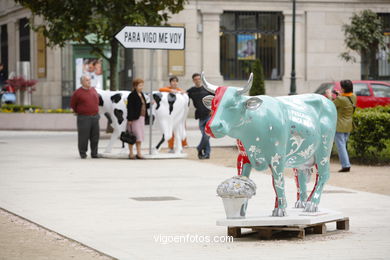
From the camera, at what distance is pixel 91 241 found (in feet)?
34.8

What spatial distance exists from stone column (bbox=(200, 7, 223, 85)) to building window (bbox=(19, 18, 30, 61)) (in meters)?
10.6

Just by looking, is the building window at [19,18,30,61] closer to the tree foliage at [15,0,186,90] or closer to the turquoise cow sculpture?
the tree foliage at [15,0,186,90]

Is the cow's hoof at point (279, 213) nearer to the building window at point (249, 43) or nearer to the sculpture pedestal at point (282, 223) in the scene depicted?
the sculpture pedestal at point (282, 223)

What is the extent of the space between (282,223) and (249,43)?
36.3m

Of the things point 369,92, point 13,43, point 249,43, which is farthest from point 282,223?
point 13,43

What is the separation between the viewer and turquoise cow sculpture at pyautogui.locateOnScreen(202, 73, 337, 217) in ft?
34.9

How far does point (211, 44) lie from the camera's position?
45531 millimetres

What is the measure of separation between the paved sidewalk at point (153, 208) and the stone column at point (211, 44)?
23.1 meters

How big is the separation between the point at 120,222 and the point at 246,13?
1393 inches

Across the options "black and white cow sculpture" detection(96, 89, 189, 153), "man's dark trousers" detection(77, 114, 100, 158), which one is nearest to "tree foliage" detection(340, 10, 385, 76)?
"black and white cow sculpture" detection(96, 89, 189, 153)

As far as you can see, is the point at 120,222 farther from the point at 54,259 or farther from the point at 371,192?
the point at 371,192

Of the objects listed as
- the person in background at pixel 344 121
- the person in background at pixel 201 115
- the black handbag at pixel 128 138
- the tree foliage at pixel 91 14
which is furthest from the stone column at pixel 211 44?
the person in background at pixel 344 121

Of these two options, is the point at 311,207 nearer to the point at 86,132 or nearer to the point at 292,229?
the point at 292,229

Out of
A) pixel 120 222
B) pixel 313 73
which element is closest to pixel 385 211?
pixel 120 222
